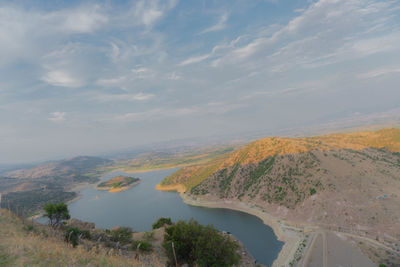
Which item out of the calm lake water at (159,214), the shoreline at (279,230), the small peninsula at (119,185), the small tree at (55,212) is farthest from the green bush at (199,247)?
the small peninsula at (119,185)

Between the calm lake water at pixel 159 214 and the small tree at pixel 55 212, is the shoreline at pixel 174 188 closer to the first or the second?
the calm lake water at pixel 159 214

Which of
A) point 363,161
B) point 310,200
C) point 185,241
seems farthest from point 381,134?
point 185,241

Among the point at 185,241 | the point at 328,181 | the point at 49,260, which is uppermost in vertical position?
the point at 49,260

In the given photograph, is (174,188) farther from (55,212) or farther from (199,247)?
(199,247)

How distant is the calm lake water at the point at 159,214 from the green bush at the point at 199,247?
2455 cm

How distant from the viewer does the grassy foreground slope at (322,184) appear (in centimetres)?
5481

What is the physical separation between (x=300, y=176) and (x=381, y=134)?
82611 millimetres

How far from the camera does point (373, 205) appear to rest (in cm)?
5606

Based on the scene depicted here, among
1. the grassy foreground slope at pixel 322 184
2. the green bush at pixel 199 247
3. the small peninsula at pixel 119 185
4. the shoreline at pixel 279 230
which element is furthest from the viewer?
the small peninsula at pixel 119 185

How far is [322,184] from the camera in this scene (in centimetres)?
6938

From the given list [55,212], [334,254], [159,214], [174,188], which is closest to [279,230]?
[334,254]

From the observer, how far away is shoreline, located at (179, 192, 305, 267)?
156 ft

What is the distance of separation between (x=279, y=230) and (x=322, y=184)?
83.6ft

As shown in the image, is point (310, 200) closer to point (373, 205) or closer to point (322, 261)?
point (373, 205)
